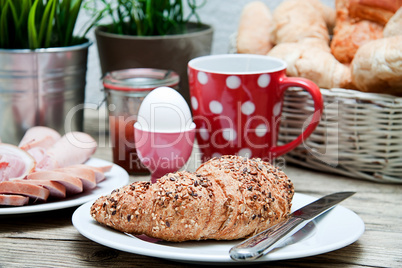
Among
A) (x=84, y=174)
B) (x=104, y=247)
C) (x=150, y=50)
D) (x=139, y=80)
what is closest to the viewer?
(x=104, y=247)

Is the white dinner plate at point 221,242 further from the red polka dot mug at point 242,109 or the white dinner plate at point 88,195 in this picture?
the red polka dot mug at point 242,109

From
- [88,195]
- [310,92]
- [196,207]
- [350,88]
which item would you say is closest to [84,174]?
Result: [88,195]

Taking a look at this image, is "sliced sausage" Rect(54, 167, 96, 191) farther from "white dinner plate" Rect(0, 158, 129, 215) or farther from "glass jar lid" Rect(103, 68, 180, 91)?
"glass jar lid" Rect(103, 68, 180, 91)

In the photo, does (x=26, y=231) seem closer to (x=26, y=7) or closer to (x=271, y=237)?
(x=271, y=237)

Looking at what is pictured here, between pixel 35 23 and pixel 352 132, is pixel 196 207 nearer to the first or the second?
pixel 352 132

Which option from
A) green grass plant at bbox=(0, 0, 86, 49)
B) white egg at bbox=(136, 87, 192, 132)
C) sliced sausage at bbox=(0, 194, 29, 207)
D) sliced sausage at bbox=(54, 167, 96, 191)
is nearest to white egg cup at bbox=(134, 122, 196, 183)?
white egg at bbox=(136, 87, 192, 132)
